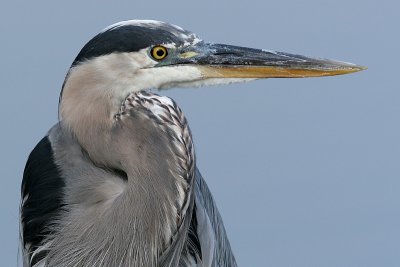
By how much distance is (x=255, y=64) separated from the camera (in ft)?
10.8

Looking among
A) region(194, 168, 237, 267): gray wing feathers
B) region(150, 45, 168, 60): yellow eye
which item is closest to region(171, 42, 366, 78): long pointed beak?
region(150, 45, 168, 60): yellow eye

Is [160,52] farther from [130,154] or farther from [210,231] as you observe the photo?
[210,231]

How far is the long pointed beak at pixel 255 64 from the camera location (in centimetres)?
322

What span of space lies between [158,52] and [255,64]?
361 mm

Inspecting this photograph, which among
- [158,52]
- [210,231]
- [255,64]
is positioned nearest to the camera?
[158,52]

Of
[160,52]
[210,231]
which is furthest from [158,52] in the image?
[210,231]

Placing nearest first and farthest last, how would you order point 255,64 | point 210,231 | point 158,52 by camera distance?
point 158,52 < point 255,64 < point 210,231

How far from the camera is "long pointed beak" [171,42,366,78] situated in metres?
3.22

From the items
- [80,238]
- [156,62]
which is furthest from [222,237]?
[156,62]

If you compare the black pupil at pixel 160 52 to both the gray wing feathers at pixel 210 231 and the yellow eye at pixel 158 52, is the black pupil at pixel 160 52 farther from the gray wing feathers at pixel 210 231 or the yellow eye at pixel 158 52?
the gray wing feathers at pixel 210 231

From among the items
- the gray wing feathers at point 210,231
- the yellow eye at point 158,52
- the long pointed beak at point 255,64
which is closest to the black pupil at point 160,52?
the yellow eye at point 158,52

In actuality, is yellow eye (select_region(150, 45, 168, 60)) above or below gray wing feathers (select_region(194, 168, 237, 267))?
above

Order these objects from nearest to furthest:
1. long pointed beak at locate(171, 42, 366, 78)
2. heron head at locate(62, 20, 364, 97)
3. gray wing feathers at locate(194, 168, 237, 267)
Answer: heron head at locate(62, 20, 364, 97), long pointed beak at locate(171, 42, 366, 78), gray wing feathers at locate(194, 168, 237, 267)

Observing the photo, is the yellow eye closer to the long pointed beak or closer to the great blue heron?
the great blue heron
